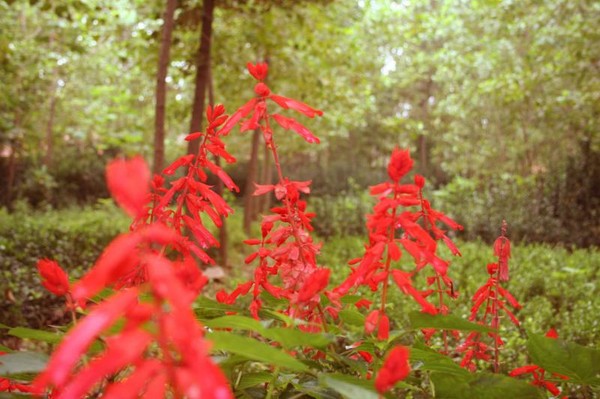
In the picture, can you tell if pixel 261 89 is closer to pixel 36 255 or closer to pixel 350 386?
pixel 350 386

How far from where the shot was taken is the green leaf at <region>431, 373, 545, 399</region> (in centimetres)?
83

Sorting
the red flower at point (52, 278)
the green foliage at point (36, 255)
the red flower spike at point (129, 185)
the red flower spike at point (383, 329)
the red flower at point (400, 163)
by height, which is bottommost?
the green foliage at point (36, 255)

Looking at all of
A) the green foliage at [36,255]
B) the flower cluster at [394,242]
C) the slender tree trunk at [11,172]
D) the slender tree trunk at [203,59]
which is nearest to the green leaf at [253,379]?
the flower cluster at [394,242]

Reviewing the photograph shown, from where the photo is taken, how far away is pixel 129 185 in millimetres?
546

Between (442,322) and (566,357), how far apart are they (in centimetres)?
24

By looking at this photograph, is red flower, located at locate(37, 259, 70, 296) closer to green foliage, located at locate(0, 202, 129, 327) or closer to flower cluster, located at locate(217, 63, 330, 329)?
flower cluster, located at locate(217, 63, 330, 329)

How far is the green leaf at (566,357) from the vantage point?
898 millimetres

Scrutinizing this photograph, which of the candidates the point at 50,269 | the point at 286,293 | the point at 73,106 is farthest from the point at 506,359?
the point at 73,106

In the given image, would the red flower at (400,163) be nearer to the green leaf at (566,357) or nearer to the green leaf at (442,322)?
the green leaf at (442,322)

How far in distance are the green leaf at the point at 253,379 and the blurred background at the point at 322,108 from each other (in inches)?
117

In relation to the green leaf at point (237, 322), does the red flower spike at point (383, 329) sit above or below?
below

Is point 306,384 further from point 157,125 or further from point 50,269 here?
point 157,125

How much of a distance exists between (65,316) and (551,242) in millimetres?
7333

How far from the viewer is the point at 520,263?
579 cm
